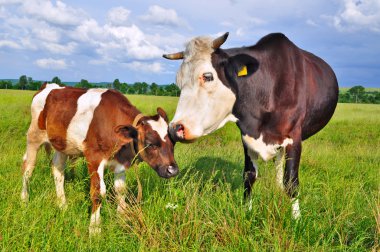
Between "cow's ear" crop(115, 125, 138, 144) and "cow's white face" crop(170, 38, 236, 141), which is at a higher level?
"cow's white face" crop(170, 38, 236, 141)

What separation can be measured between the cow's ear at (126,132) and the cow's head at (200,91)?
2.99 feet

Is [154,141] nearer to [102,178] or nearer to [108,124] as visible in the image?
[108,124]

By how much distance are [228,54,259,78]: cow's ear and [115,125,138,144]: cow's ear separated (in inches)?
59.5

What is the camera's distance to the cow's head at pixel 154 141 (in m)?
5.01

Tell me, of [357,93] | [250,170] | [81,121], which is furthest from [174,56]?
[357,93]

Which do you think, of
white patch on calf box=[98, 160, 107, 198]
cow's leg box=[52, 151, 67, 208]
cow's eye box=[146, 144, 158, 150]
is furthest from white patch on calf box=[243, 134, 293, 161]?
cow's leg box=[52, 151, 67, 208]

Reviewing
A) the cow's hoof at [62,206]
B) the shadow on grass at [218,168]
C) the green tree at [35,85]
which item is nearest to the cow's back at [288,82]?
the shadow on grass at [218,168]

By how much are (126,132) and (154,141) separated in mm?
399

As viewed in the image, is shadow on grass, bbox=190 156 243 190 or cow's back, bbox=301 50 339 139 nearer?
cow's back, bbox=301 50 339 139

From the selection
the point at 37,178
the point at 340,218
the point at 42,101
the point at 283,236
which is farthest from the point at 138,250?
the point at 42,101

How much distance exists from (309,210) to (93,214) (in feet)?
8.33

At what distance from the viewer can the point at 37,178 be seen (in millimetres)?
5914

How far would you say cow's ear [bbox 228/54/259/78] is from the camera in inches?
179

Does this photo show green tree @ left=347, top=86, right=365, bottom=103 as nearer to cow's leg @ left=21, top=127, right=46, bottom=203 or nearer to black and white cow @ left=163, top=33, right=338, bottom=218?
black and white cow @ left=163, top=33, right=338, bottom=218
